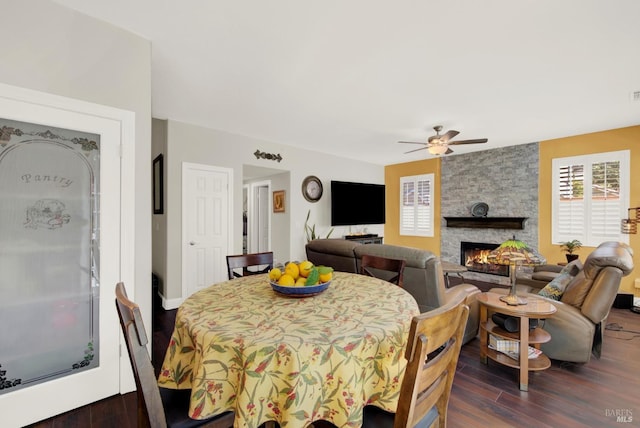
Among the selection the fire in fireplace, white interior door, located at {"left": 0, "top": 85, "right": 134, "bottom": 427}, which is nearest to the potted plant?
the fire in fireplace

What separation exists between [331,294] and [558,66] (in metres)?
2.84

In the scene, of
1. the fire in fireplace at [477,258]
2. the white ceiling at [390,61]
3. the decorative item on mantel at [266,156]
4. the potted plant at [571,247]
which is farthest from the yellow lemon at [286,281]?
the fire in fireplace at [477,258]

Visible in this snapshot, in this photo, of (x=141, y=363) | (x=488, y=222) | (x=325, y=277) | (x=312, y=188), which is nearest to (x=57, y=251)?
(x=141, y=363)

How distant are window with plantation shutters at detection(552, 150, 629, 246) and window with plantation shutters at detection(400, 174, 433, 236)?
7.27ft

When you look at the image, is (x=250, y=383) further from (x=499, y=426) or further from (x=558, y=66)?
(x=558, y=66)

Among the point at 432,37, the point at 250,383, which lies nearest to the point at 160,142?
the point at 432,37

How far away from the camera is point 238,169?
14.8 ft

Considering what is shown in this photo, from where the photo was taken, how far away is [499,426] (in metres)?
1.70

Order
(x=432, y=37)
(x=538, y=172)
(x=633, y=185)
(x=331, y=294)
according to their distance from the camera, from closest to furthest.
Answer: (x=331, y=294)
(x=432, y=37)
(x=633, y=185)
(x=538, y=172)

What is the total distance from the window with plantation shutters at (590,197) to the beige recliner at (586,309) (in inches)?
101

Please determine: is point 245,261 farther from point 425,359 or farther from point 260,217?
point 260,217

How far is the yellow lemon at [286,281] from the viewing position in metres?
1.44

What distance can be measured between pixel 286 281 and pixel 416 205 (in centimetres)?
577

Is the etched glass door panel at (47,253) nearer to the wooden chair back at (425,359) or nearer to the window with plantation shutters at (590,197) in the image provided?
the wooden chair back at (425,359)
